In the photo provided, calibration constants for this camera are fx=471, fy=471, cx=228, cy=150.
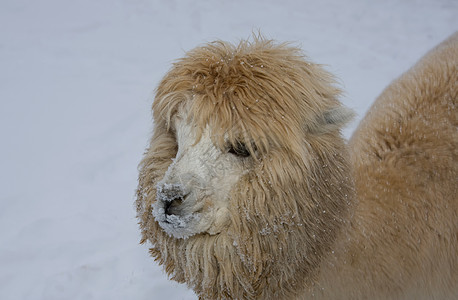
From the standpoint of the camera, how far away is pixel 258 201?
214 centimetres

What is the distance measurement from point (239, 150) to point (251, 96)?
258mm

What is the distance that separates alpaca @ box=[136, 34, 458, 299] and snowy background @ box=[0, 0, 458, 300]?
0.56 metres

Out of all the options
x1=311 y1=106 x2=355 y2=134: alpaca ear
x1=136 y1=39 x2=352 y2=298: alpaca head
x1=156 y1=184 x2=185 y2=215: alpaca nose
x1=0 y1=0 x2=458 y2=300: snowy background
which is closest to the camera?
x1=156 y1=184 x2=185 y2=215: alpaca nose

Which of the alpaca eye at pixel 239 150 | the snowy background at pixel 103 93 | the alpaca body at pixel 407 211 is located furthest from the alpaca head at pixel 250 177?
the snowy background at pixel 103 93

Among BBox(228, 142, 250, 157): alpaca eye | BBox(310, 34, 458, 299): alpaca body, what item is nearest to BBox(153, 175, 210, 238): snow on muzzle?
BBox(228, 142, 250, 157): alpaca eye

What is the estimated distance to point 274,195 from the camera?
2.16m

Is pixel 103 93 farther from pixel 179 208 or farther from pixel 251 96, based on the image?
pixel 179 208

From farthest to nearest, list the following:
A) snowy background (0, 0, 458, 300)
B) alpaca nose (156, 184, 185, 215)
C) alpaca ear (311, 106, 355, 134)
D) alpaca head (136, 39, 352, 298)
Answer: snowy background (0, 0, 458, 300)
alpaca ear (311, 106, 355, 134)
alpaca head (136, 39, 352, 298)
alpaca nose (156, 184, 185, 215)

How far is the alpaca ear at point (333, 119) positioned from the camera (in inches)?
89.7

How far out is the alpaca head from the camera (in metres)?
2.13

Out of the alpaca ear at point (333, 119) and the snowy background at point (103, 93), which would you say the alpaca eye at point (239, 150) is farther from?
the snowy background at point (103, 93)

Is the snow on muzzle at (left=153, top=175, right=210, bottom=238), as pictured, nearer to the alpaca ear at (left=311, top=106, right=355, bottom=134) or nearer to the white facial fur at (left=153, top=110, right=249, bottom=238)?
the white facial fur at (left=153, top=110, right=249, bottom=238)

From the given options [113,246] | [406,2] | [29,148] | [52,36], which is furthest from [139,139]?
[406,2]

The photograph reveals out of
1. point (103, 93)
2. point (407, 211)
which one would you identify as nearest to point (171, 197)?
point (407, 211)
